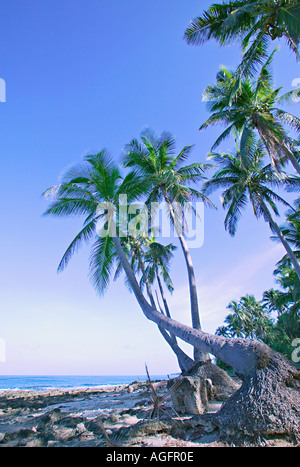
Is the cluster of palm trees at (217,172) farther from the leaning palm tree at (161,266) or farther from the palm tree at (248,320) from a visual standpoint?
the palm tree at (248,320)

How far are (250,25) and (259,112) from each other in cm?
346

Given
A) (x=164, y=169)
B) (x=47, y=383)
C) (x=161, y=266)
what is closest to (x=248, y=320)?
(x=161, y=266)

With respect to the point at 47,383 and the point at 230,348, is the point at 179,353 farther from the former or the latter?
the point at 47,383

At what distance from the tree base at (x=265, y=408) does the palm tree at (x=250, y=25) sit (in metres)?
9.22

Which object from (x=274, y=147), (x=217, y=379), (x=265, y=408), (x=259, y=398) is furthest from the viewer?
(x=274, y=147)

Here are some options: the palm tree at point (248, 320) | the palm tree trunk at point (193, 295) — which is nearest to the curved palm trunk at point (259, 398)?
the palm tree trunk at point (193, 295)

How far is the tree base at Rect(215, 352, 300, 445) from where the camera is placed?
353cm

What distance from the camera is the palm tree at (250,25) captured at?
7727 mm

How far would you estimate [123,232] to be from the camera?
11008mm

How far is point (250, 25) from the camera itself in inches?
351
